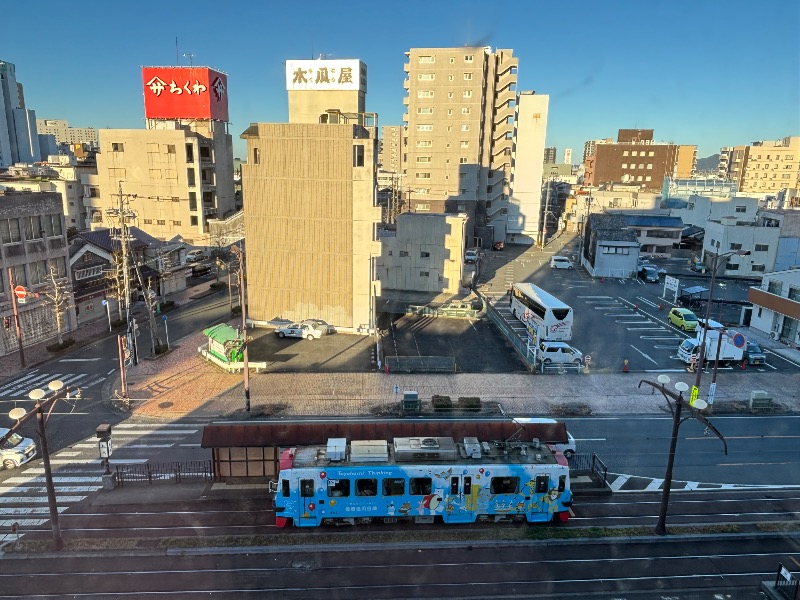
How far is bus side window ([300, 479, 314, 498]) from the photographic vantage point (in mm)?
16500

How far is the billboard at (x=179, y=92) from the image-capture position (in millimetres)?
64688

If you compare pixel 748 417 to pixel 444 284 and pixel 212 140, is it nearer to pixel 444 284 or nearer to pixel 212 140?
pixel 444 284

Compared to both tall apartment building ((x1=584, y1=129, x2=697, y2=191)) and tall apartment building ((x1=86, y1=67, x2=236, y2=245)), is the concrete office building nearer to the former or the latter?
tall apartment building ((x1=86, y1=67, x2=236, y2=245))

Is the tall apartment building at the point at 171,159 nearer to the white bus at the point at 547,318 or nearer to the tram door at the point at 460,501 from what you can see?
the white bus at the point at 547,318

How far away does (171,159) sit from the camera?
62.6 m

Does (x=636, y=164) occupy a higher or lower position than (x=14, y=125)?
lower

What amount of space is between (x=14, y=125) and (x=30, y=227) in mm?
120776

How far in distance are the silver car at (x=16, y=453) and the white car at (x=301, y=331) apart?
16.7 meters

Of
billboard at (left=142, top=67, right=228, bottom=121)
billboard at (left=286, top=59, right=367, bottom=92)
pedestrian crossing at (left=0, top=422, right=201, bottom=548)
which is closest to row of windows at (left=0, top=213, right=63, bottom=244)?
pedestrian crossing at (left=0, top=422, right=201, bottom=548)

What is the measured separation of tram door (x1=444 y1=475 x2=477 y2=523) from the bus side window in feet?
14.3

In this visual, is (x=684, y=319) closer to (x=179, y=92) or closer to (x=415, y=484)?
(x=415, y=484)

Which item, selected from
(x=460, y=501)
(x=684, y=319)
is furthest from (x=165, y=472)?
(x=684, y=319)

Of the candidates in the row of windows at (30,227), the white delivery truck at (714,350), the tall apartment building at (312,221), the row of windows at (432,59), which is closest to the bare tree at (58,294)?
the row of windows at (30,227)

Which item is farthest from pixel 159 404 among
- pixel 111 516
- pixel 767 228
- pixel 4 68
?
pixel 4 68
